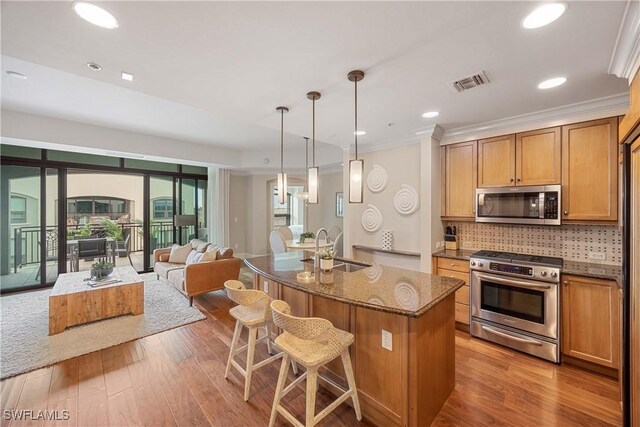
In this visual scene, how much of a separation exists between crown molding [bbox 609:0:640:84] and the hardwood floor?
2498 millimetres

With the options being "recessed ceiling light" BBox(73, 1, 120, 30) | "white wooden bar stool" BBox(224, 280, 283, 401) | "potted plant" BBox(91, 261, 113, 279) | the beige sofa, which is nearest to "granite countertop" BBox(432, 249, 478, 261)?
"white wooden bar stool" BBox(224, 280, 283, 401)

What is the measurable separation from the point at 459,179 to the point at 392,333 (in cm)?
260

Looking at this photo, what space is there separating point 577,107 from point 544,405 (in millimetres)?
2824

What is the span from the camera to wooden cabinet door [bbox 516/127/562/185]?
2.88m

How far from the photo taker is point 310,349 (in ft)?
5.79

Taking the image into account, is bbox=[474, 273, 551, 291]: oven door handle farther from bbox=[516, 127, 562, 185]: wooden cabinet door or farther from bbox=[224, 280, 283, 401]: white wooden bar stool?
bbox=[224, 280, 283, 401]: white wooden bar stool

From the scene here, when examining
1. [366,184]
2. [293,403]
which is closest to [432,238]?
[366,184]

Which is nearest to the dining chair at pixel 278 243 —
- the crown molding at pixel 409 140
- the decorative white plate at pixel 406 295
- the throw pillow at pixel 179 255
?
the throw pillow at pixel 179 255

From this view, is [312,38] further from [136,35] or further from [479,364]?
[479,364]

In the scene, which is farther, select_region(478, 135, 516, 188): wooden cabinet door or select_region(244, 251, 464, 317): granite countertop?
select_region(478, 135, 516, 188): wooden cabinet door

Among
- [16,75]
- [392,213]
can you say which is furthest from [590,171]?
[16,75]

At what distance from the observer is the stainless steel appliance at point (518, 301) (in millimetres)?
2646

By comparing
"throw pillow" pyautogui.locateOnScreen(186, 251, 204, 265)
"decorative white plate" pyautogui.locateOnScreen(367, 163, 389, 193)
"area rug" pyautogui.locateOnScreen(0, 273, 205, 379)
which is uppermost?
"decorative white plate" pyautogui.locateOnScreen(367, 163, 389, 193)

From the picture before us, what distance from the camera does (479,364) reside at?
265 centimetres
